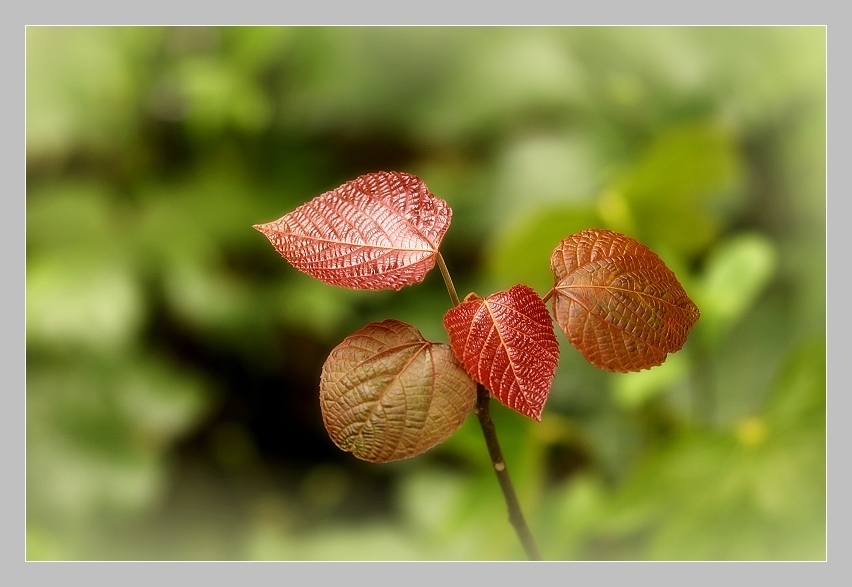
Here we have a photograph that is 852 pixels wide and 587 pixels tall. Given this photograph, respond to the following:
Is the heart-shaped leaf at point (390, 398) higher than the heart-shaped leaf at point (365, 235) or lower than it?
lower

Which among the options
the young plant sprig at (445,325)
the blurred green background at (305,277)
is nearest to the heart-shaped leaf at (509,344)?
the young plant sprig at (445,325)

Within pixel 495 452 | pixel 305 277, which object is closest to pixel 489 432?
pixel 495 452

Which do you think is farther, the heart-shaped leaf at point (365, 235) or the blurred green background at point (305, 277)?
the blurred green background at point (305, 277)

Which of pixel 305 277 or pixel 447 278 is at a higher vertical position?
pixel 305 277

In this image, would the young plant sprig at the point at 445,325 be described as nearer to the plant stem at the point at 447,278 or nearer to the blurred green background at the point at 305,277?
the plant stem at the point at 447,278

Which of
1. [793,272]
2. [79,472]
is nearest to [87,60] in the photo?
[79,472]

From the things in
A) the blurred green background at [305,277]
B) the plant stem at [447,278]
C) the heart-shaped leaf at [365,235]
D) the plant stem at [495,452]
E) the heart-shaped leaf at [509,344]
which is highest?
the blurred green background at [305,277]

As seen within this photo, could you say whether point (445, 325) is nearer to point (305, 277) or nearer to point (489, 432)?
point (489, 432)

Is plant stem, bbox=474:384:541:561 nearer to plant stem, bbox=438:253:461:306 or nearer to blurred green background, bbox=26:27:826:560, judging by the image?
plant stem, bbox=438:253:461:306
